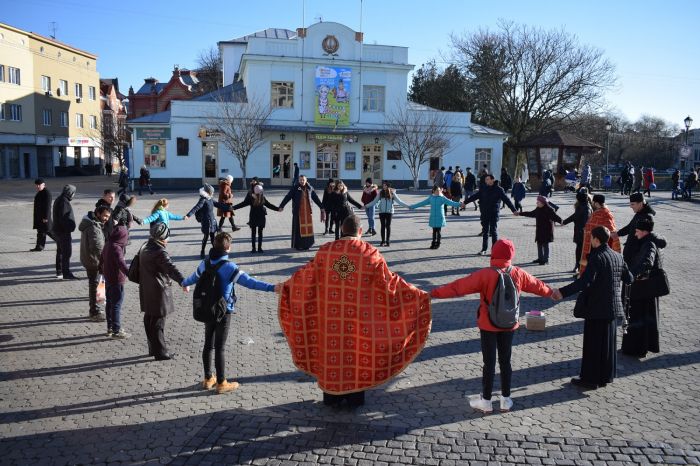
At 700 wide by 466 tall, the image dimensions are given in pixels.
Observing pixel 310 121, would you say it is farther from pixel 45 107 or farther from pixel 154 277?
pixel 154 277

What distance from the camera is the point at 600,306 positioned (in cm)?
599

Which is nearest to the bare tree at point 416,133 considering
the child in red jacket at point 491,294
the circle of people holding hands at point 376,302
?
the circle of people holding hands at point 376,302

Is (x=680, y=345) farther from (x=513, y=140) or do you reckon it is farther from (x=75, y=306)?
(x=513, y=140)

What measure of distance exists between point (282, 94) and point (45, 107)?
1027 inches

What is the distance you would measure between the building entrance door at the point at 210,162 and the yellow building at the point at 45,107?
63.7ft

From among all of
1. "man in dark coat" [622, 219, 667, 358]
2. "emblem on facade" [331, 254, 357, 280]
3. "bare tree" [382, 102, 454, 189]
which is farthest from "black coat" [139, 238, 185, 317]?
"bare tree" [382, 102, 454, 189]

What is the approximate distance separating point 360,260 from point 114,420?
283cm

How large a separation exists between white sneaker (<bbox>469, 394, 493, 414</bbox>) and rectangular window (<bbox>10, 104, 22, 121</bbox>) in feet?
169

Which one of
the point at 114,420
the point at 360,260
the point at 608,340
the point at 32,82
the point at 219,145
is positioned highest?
the point at 32,82

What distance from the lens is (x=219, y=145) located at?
1478 inches

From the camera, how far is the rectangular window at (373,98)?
129ft

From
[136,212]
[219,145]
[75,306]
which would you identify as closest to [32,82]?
[219,145]

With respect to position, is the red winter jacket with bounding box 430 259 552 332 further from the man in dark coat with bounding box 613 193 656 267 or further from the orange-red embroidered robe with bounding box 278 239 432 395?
the man in dark coat with bounding box 613 193 656 267

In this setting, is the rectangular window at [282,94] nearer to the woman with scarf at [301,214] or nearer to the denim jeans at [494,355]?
the woman with scarf at [301,214]
